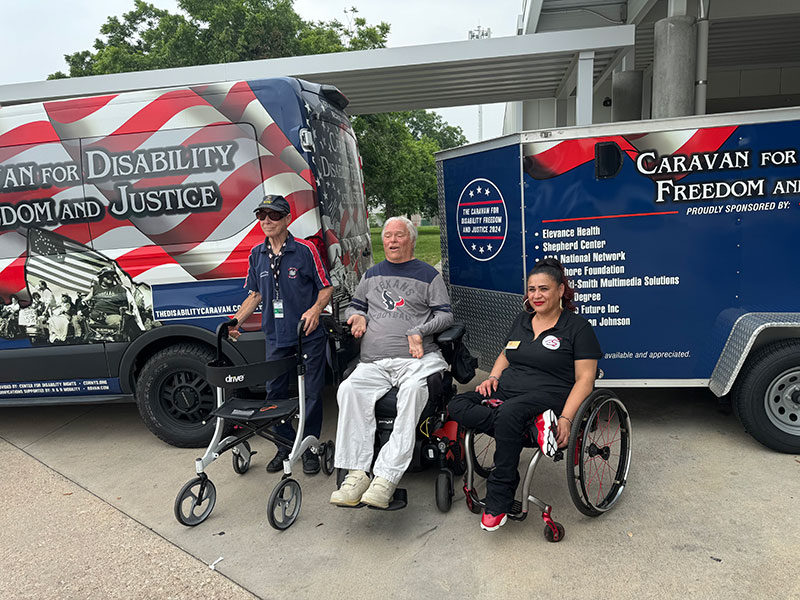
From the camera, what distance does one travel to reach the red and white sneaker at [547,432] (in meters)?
2.72

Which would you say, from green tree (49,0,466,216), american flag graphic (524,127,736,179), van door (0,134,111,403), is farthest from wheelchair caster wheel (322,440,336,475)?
green tree (49,0,466,216)

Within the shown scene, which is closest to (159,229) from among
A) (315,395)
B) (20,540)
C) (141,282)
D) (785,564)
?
(141,282)

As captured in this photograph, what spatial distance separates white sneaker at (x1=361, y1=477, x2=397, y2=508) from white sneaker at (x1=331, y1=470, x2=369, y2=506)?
0.17ft

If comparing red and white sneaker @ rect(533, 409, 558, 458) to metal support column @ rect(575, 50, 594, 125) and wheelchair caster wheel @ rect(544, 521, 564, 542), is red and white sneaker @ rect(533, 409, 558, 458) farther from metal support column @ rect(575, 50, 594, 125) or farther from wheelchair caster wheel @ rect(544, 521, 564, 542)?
metal support column @ rect(575, 50, 594, 125)

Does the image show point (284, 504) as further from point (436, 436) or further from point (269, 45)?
point (269, 45)

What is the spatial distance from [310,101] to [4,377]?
3.02 m

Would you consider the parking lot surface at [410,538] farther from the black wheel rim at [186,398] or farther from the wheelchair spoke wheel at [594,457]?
the black wheel rim at [186,398]

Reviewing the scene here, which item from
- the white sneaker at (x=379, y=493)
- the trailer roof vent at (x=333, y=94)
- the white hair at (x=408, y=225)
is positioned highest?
the trailer roof vent at (x=333, y=94)

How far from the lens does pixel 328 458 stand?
3.76 meters

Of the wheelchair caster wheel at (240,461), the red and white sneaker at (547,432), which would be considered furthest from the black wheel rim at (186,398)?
the red and white sneaker at (547,432)

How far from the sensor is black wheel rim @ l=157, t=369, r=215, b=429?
4.12 m

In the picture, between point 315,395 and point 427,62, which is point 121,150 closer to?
point 315,395

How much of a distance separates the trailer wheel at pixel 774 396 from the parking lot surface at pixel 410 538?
0.46 ft

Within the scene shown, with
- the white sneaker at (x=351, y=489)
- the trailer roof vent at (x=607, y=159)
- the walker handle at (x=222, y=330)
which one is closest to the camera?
the white sneaker at (x=351, y=489)
